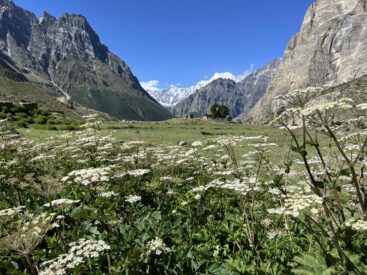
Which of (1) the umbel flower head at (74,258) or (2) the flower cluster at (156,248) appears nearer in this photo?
(1) the umbel flower head at (74,258)

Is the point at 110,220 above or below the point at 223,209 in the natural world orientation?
above

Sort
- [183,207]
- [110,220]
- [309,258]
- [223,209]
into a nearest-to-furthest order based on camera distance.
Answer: [309,258] → [110,220] → [183,207] → [223,209]

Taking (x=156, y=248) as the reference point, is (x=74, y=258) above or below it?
above

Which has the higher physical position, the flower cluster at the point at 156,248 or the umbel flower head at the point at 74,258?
the umbel flower head at the point at 74,258

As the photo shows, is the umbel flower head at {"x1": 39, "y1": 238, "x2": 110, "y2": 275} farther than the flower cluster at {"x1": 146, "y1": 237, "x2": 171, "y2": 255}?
No

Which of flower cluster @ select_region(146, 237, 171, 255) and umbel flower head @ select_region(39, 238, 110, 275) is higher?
umbel flower head @ select_region(39, 238, 110, 275)

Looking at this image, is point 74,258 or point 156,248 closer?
point 74,258

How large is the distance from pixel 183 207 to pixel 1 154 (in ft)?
29.6

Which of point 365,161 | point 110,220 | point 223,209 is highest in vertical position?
point 365,161

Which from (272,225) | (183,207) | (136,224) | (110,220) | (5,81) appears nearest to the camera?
(110,220)

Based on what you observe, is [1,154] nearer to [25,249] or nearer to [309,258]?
[25,249]

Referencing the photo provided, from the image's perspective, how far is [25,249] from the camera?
5.15m

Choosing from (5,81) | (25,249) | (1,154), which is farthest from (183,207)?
(5,81)

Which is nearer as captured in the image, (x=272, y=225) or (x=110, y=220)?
(x=110, y=220)
